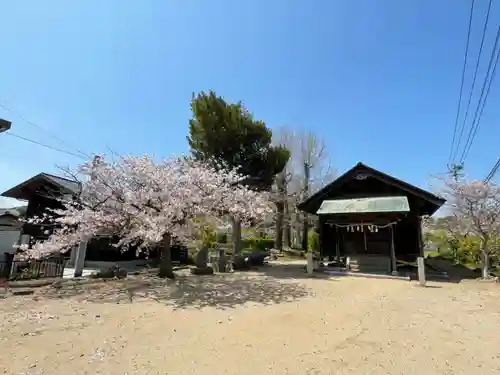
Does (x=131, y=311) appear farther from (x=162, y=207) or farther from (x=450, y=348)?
(x=450, y=348)

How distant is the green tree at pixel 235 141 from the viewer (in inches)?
726

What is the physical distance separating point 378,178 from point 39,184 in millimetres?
19803

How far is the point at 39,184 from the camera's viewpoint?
1727 centimetres

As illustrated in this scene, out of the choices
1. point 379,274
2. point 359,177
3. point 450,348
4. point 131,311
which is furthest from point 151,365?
point 359,177

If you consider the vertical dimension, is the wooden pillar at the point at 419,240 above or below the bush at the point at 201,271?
above

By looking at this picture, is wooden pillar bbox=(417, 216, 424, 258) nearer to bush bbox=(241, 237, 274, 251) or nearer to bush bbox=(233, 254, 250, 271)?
bush bbox=(233, 254, 250, 271)

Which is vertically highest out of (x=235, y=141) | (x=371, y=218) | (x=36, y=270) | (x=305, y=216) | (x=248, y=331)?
(x=235, y=141)

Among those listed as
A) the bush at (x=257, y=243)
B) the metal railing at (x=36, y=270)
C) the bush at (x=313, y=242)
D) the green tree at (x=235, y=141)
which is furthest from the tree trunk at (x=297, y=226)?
the metal railing at (x=36, y=270)

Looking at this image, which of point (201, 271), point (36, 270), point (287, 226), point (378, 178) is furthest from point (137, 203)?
point (287, 226)

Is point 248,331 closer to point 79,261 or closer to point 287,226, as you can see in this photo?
point 79,261

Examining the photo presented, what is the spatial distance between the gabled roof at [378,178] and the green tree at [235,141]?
392 centimetres

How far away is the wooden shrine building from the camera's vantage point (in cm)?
1362

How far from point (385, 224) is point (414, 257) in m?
3.32

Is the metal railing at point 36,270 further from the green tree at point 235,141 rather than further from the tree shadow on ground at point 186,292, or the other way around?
the green tree at point 235,141
